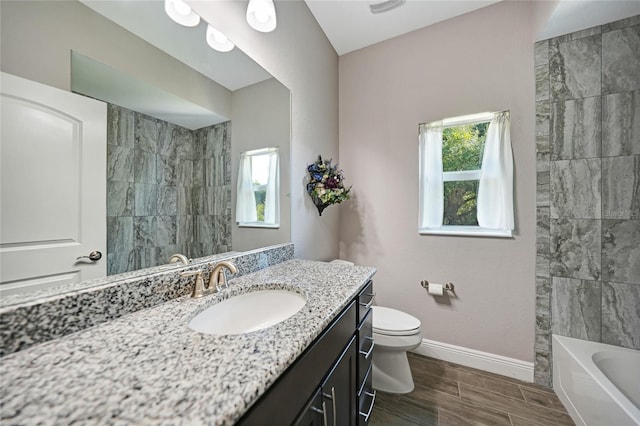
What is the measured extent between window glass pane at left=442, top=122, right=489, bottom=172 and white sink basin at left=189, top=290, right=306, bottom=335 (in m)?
1.81

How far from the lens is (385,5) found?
1.89 m

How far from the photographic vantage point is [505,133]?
182 centimetres

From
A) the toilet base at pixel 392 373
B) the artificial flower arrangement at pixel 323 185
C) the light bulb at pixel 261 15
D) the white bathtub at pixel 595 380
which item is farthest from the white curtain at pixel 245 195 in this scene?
the white bathtub at pixel 595 380

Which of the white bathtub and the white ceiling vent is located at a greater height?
the white ceiling vent

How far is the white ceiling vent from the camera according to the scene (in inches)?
73.0

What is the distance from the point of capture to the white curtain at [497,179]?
5.92 ft

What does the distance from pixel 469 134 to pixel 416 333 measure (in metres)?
1.66

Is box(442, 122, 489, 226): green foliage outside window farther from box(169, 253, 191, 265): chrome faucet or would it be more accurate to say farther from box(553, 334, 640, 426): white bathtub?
box(169, 253, 191, 265): chrome faucet

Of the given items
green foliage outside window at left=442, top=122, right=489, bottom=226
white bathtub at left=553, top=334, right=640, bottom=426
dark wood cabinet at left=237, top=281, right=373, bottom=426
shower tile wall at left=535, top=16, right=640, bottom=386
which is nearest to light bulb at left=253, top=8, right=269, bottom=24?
dark wood cabinet at left=237, top=281, right=373, bottom=426

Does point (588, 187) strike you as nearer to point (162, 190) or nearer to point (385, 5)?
point (385, 5)

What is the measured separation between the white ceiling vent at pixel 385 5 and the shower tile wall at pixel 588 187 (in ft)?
3.54

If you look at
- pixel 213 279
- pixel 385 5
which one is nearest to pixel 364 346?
pixel 213 279

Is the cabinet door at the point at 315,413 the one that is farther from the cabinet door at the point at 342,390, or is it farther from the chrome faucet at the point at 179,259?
the chrome faucet at the point at 179,259

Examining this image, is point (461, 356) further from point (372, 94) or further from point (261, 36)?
point (261, 36)
